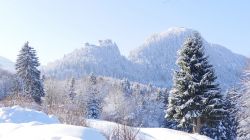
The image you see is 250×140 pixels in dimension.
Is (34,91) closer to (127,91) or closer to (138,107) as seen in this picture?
(138,107)

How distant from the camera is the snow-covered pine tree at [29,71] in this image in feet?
159

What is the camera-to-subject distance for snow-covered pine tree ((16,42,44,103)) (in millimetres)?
48556

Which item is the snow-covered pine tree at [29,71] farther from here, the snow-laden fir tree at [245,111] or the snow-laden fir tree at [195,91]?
the snow-laden fir tree at [245,111]

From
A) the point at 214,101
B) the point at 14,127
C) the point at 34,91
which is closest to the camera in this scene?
the point at 14,127

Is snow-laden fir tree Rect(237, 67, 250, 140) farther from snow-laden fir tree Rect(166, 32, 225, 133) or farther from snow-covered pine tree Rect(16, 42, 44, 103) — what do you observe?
snow-covered pine tree Rect(16, 42, 44, 103)

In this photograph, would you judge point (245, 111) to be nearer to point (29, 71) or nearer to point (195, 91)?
point (195, 91)

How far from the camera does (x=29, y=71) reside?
4903 centimetres

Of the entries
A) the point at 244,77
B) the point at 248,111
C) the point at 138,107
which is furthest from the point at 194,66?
the point at 138,107

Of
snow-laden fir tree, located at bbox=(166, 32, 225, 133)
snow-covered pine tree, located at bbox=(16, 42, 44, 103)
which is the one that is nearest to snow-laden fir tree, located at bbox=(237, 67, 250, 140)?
snow-laden fir tree, located at bbox=(166, 32, 225, 133)

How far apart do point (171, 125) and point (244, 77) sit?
79.7ft

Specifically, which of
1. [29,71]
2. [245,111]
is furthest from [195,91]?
[29,71]

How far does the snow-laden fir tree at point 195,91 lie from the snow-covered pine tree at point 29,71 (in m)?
19.6

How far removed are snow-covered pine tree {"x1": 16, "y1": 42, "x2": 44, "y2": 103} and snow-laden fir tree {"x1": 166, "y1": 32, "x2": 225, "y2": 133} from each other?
19585 mm

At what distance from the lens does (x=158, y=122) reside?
4176 inches
